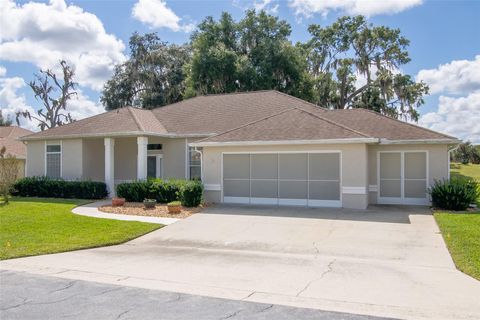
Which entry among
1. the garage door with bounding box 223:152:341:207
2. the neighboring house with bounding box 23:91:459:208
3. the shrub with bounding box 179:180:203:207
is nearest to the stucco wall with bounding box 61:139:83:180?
the neighboring house with bounding box 23:91:459:208

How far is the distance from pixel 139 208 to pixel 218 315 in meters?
11.9

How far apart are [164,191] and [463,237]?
38.8ft

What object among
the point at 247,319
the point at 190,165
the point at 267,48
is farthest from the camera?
the point at 267,48

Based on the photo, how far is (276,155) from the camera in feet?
57.8

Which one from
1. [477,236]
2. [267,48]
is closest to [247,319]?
[477,236]

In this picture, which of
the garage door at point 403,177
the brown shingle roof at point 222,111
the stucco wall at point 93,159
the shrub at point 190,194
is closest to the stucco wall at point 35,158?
the stucco wall at point 93,159

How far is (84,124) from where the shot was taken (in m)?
22.7

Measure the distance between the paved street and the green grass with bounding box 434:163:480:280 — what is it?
394cm

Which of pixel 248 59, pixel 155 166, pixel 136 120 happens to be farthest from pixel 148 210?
pixel 248 59

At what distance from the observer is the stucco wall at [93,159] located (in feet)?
71.7

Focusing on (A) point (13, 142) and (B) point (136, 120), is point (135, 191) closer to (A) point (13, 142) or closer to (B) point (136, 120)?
(B) point (136, 120)

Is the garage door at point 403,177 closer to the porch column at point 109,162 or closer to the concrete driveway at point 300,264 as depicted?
the concrete driveway at point 300,264

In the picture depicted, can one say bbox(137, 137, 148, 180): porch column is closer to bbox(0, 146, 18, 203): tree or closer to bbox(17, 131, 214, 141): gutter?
bbox(17, 131, 214, 141): gutter

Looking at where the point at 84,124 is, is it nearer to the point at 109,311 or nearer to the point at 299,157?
the point at 299,157
